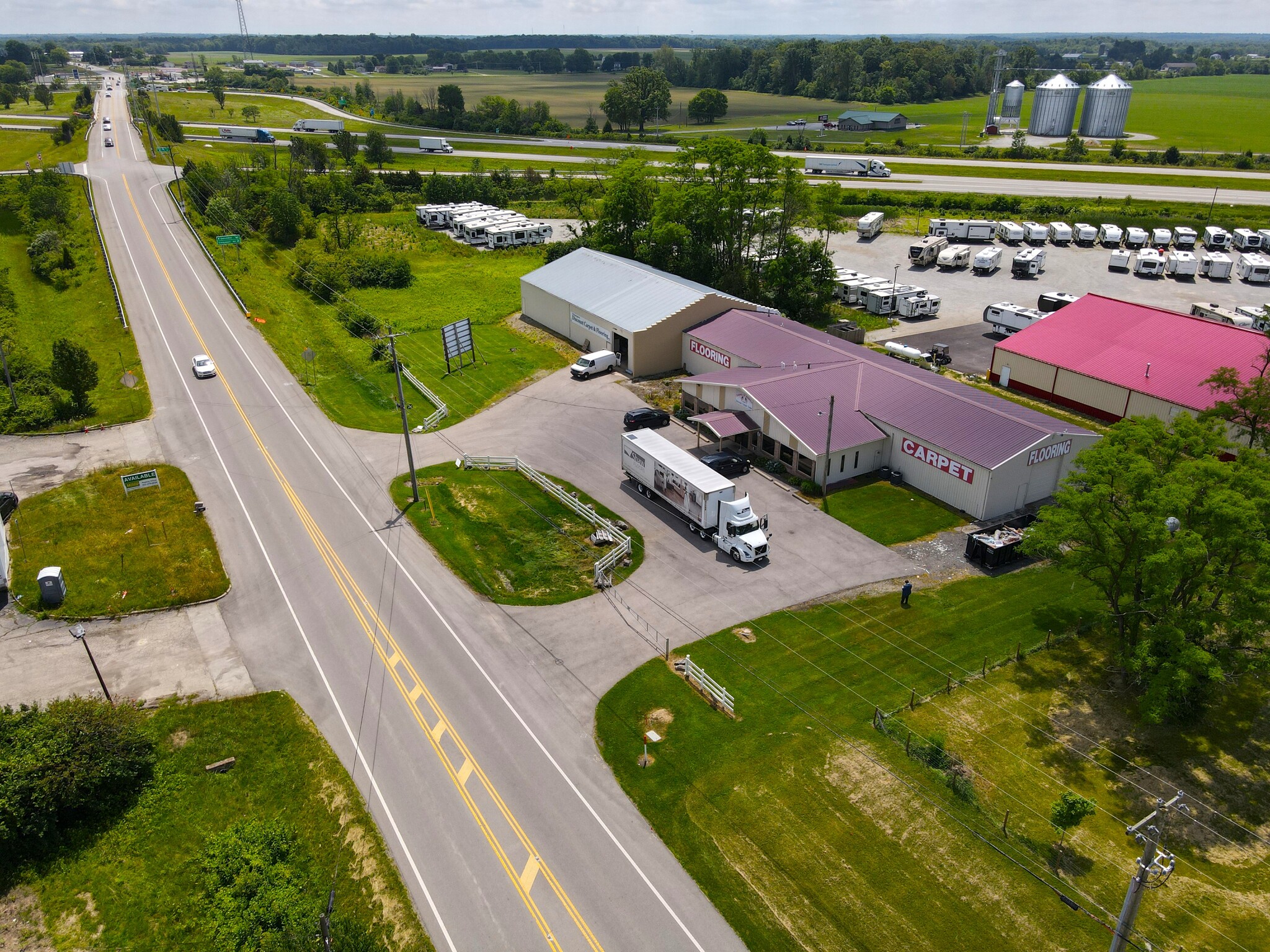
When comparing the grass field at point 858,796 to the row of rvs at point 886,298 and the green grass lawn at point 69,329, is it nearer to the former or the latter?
the row of rvs at point 886,298

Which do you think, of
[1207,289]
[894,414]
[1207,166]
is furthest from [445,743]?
[1207,166]

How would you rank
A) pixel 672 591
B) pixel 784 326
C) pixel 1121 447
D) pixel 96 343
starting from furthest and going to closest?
pixel 96 343
pixel 784 326
pixel 672 591
pixel 1121 447

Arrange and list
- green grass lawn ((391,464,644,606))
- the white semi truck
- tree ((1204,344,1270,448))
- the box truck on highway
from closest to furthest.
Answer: tree ((1204,344,1270,448)), green grass lawn ((391,464,644,606)), the white semi truck, the box truck on highway

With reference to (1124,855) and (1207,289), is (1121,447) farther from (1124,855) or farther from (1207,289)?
(1207,289)

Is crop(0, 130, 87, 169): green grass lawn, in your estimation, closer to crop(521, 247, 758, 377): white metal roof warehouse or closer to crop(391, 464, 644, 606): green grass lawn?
crop(521, 247, 758, 377): white metal roof warehouse

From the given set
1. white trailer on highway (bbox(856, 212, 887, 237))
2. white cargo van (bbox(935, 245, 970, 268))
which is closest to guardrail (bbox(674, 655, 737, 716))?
white cargo van (bbox(935, 245, 970, 268))

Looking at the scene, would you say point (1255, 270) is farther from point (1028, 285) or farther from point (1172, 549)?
point (1172, 549)
